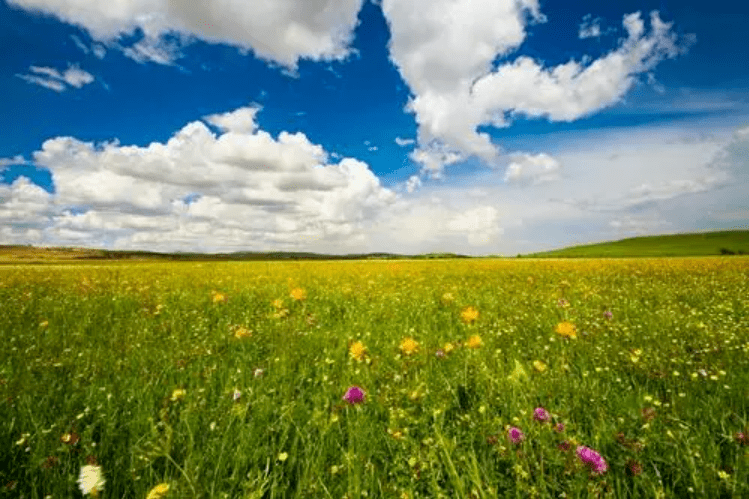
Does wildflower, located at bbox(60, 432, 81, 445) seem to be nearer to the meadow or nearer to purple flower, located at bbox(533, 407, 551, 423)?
the meadow

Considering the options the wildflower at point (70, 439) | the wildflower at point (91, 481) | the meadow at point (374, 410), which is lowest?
the meadow at point (374, 410)

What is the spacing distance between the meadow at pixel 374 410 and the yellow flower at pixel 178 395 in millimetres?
23

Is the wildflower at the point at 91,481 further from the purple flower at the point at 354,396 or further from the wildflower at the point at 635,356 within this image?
the wildflower at the point at 635,356

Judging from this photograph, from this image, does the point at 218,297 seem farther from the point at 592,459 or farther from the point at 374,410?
the point at 592,459

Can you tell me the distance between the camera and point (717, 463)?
7.32ft

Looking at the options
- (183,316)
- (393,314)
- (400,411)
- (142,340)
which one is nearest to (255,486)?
(400,411)

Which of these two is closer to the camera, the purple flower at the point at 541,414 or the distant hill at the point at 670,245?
the purple flower at the point at 541,414

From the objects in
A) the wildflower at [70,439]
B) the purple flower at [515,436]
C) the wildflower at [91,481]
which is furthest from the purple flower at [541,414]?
the wildflower at [70,439]

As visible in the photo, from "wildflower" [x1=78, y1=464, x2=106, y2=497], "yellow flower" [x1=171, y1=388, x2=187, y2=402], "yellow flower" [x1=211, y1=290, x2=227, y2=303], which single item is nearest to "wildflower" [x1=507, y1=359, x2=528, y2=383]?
"yellow flower" [x1=171, y1=388, x2=187, y2=402]

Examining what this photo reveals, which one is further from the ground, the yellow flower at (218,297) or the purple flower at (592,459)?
the yellow flower at (218,297)

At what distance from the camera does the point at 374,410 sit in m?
3.14

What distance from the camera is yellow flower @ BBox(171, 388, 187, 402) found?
297 centimetres

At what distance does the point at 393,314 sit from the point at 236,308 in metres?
3.13

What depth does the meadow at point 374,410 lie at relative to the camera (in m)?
2.17
